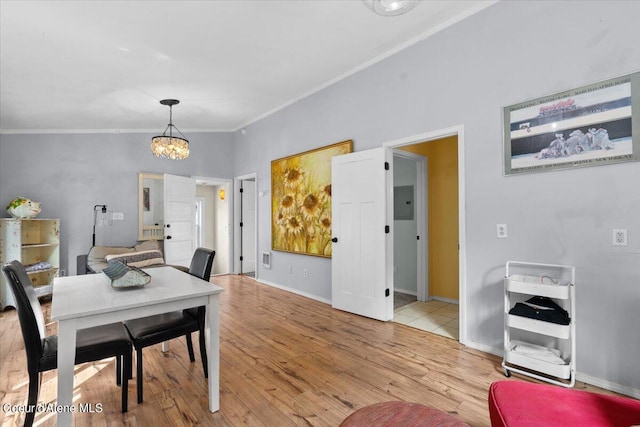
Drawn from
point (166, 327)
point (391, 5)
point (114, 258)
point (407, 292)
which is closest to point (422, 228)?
point (407, 292)

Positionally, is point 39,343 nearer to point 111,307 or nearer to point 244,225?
point 111,307

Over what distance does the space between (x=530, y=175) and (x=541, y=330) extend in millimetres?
1168

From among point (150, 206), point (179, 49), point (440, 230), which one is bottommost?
point (440, 230)

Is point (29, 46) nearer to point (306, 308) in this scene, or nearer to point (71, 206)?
point (71, 206)

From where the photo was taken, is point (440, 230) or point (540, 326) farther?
point (440, 230)

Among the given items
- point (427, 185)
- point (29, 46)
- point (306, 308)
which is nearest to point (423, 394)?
point (306, 308)

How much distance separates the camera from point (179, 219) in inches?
221

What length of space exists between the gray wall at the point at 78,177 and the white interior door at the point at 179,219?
1.38 feet

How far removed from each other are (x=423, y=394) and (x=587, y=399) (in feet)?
3.25

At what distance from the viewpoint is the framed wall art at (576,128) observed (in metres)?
2.08

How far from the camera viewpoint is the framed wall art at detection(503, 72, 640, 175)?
81.9 inches

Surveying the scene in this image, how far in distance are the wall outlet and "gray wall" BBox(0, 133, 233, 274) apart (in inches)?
239

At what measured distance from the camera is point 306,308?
405cm

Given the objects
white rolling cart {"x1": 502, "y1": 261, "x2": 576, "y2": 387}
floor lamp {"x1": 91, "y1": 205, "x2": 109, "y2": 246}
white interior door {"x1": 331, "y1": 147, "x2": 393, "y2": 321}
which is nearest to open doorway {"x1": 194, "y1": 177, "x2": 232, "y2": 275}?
floor lamp {"x1": 91, "y1": 205, "x2": 109, "y2": 246}
